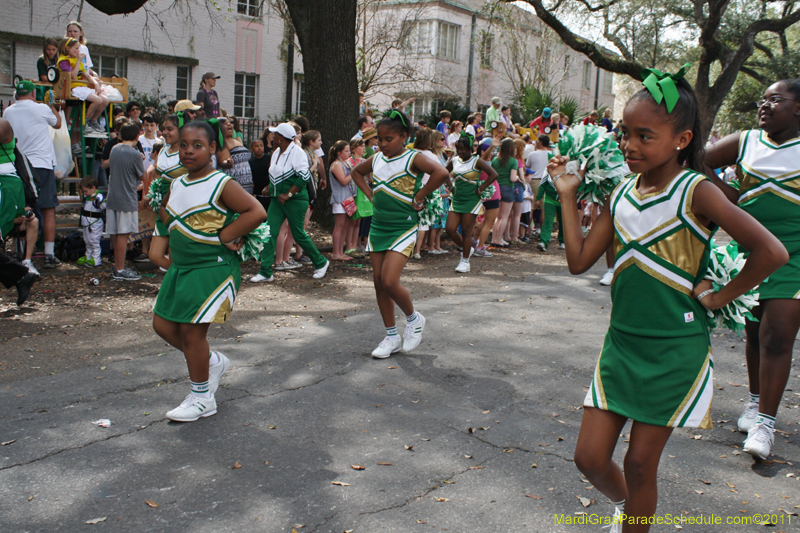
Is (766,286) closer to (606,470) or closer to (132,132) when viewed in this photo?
(606,470)

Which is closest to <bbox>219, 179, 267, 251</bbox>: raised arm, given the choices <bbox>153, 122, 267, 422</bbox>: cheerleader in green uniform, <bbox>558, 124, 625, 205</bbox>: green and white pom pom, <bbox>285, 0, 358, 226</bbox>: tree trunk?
<bbox>153, 122, 267, 422</bbox>: cheerleader in green uniform

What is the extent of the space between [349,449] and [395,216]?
97.0 inches

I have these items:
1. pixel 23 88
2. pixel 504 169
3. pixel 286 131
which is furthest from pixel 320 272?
pixel 504 169

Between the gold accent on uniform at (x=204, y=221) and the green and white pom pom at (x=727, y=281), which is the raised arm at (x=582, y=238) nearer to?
the green and white pom pom at (x=727, y=281)

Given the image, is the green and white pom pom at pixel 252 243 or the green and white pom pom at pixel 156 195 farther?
the green and white pom pom at pixel 156 195

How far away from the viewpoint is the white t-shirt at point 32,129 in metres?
9.04

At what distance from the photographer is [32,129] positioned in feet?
29.9

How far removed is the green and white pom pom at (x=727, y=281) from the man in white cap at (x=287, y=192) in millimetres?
7107

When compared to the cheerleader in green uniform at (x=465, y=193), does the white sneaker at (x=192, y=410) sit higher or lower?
lower

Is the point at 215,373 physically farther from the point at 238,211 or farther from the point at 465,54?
the point at 465,54

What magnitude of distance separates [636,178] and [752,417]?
7.98 feet

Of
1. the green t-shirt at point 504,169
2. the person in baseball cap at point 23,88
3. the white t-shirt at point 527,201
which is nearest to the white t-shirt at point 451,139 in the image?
the white t-shirt at point 527,201

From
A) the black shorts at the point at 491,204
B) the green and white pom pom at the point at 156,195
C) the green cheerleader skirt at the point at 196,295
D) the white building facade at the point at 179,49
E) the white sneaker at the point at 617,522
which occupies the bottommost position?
the white sneaker at the point at 617,522

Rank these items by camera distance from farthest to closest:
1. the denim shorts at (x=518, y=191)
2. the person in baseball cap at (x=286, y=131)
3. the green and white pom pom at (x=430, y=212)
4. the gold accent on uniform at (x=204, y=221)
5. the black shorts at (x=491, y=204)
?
the denim shorts at (x=518, y=191)
the black shorts at (x=491, y=204)
the person in baseball cap at (x=286, y=131)
the green and white pom pom at (x=430, y=212)
the gold accent on uniform at (x=204, y=221)
